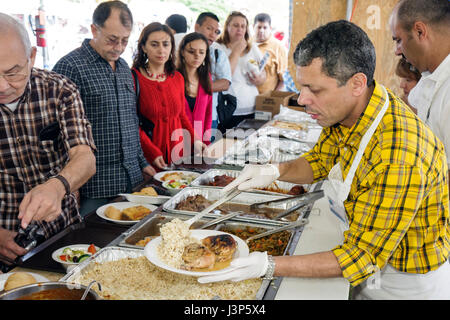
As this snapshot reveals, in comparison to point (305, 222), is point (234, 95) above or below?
above

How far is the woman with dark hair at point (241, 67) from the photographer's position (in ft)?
15.6

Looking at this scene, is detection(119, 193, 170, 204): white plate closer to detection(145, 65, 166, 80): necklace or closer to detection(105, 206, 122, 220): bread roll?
detection(105, 206, 122, 220): bread roll

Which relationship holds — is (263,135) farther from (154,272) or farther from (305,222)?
(154,272)

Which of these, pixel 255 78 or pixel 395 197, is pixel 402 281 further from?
pixel 255 78

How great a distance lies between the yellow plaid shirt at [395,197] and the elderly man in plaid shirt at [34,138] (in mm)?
1114

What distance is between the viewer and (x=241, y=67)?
484cm

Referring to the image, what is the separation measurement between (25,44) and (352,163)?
1.34 m

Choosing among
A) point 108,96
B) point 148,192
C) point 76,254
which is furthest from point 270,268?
point 108,96

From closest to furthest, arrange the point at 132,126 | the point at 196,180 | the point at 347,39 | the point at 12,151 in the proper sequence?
1. the point at 347,39
2. the point at 12,151
3. the point at 196,180
4. the point at 132,126

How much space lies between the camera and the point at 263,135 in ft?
11.4

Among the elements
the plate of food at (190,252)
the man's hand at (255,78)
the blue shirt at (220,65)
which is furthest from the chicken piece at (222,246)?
the man's hand at (255,78)

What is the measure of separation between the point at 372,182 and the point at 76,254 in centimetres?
109

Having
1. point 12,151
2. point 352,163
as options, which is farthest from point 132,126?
point 352,163

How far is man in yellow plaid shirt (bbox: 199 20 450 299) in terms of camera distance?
116 centimetres
